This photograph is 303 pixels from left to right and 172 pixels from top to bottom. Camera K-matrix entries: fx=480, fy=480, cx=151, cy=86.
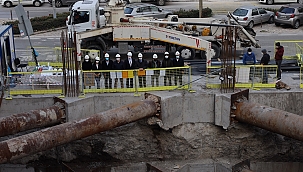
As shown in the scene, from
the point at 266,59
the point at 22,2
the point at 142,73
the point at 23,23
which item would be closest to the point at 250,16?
the point at 266,59

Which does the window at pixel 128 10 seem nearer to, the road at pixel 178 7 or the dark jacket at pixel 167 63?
the road at pixel 178 7

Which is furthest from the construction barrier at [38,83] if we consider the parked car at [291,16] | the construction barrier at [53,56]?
the parked car at [291,16]

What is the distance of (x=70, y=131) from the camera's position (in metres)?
12.3

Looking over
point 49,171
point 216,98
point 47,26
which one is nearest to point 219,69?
point 216,98

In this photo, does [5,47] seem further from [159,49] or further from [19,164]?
[159,49]

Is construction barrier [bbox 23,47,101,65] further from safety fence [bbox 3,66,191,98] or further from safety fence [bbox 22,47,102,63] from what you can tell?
safety fence [bbox 3,66,191,98]

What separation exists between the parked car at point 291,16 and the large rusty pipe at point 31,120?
19.8 m

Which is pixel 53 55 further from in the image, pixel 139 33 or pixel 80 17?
pixel 139 33

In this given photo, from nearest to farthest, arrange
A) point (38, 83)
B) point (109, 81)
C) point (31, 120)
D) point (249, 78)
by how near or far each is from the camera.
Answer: point (31, 120)
point (109, 81)
point (38, 83)
point (249, 78)

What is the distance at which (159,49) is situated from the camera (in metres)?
21.9

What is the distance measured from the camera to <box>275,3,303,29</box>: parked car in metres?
29.7

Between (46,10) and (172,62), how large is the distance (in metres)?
23.4

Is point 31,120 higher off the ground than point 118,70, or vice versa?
point 118,70

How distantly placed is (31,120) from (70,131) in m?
1.50
